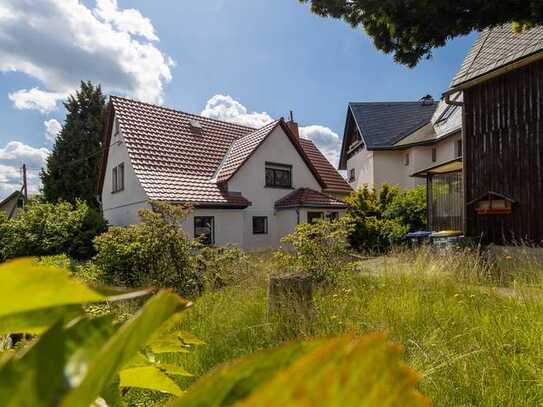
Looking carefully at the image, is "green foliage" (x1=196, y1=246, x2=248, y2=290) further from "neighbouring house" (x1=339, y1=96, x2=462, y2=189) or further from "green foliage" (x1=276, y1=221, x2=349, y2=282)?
"neighbouring house" (x1=339, y1=96, x2=462, y2=189)

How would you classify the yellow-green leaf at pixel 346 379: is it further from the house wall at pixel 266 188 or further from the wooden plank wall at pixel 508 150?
the house wall at pixel 266 188

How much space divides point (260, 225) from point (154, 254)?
359 inches

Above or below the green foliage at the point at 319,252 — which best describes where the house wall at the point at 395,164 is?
above

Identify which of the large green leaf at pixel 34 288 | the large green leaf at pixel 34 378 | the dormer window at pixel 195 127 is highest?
the dormer window at pixel 195 127

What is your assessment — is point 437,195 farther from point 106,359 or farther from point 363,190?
point 106,359

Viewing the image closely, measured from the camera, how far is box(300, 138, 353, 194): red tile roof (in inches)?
763

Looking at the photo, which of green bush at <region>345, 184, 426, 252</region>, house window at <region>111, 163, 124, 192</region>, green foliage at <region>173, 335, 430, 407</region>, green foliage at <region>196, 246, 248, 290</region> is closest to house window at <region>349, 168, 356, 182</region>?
green bush at <region>345, 184, 426, 252</region>

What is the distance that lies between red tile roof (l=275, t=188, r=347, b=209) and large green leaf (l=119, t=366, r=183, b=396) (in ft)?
49.1

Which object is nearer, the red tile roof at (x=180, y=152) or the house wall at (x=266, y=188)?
the red tile roof at (x=180, y=152)

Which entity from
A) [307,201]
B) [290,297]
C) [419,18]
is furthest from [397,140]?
[290,297]

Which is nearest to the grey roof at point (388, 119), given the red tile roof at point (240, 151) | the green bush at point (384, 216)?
the green bush at point (384, 216)

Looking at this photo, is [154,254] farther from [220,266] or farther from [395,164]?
[395,164]

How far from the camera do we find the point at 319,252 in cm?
597

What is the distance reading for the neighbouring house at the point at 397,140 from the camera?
18.1 m
